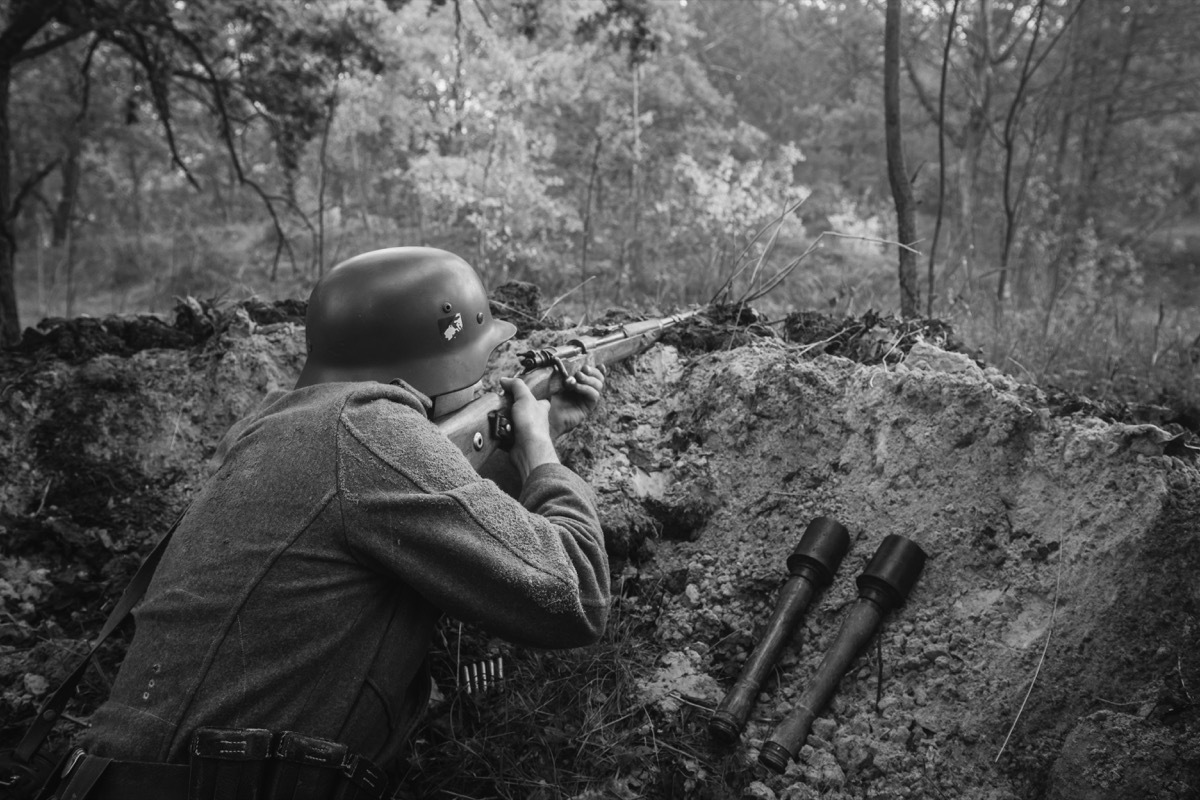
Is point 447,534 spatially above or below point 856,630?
above

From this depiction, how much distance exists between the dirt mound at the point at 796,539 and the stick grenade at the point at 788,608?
0.09 meters

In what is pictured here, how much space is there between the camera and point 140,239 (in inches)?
673

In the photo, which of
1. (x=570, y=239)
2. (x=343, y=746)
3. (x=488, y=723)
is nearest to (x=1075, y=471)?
(x=488, y=723)

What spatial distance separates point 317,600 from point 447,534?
1.17 ft

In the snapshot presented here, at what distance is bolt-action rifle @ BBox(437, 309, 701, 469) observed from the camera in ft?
8.46

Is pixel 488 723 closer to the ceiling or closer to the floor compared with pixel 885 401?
closer to the floor

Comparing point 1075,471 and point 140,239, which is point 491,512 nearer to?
point 1075,471

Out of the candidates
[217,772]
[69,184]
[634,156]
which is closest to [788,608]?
[217,772]

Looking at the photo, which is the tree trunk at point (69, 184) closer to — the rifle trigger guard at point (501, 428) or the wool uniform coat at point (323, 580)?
the rifle trigger guard at point (501, 428)

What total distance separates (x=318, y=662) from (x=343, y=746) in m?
0.23

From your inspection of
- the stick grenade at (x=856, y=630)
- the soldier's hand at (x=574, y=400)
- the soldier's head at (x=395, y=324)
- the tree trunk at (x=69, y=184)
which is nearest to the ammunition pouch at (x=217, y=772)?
the soldier's head at (x=395, y=324)

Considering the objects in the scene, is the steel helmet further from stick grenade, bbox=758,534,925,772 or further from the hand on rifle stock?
stick grenade, bbox=758,534,925,772

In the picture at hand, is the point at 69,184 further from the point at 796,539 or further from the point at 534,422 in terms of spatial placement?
the point at 796,539

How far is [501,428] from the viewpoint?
8.85ft
